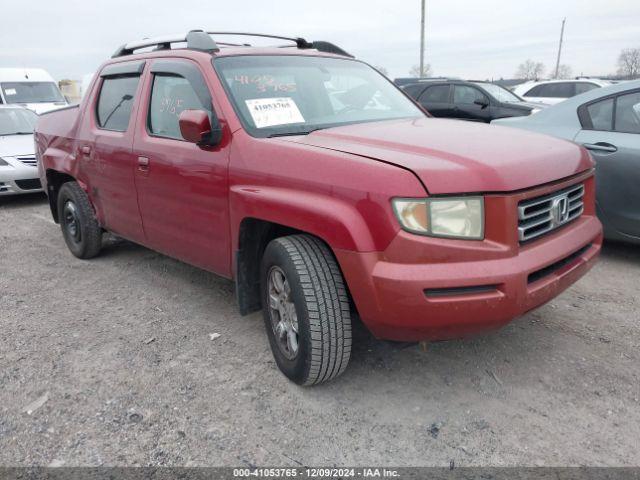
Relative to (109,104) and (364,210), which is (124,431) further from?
(109,104)

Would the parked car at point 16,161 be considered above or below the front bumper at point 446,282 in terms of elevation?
below

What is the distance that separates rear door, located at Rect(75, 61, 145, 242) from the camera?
12.7 feet

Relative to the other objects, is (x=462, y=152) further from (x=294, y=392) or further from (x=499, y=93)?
(x=499, y=93)

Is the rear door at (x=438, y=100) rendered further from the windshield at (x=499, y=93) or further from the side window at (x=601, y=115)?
the side window at (x=601, y=115)

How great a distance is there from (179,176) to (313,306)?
1.36 metres

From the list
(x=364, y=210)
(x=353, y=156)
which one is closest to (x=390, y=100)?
(x=353, y=156)

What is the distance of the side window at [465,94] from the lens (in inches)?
417

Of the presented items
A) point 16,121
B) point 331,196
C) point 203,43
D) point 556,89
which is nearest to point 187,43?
point 203,43

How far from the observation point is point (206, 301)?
3.95 metres

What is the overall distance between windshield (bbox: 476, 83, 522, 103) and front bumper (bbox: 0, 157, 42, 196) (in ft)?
26.7

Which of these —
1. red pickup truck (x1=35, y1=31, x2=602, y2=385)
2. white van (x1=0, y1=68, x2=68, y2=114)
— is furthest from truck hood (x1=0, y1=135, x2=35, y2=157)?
white van (x1=0, y1=68, x2=68, y2=114)

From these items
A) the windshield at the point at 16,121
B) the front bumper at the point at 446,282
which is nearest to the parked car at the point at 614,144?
the front bumper at the point at 446,282

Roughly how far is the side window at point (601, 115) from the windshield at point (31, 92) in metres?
13.7

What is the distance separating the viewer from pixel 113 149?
3.95 meters
